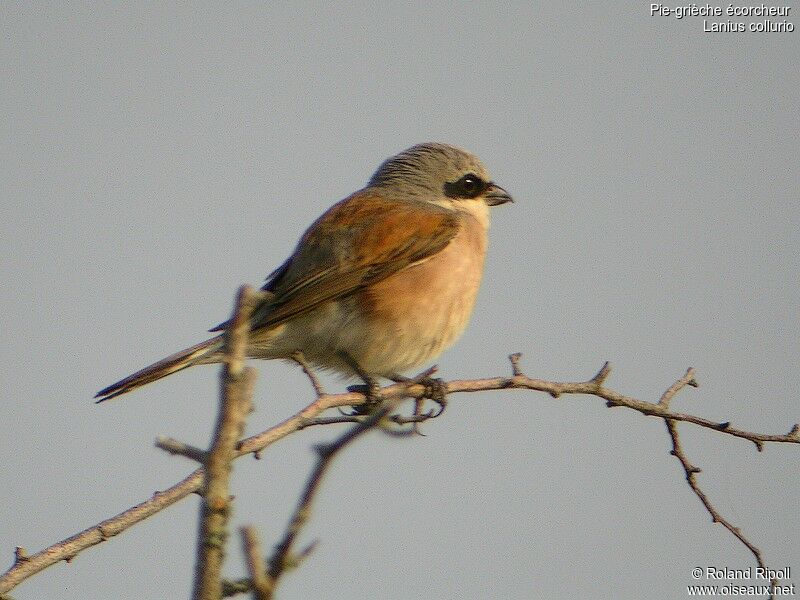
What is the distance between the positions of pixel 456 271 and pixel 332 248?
0.62m

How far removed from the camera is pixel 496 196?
18.9 feet

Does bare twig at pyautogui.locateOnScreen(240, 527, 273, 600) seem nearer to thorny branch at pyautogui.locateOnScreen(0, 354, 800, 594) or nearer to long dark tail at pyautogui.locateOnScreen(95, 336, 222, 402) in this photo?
thorny branch at pyautogui.locateOnScreen(0, 354, 800, 594)

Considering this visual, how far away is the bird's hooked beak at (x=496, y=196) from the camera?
5754 mm

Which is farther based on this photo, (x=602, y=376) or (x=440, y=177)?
(x=440, y=177)

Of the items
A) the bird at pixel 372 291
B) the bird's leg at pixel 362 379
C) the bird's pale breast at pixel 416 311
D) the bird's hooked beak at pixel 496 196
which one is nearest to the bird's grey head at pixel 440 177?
the bird's hooked beak at pixel 496 196

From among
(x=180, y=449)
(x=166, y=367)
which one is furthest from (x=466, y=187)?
(x=180, y=449)

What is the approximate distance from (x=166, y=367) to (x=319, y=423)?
36.0 inches

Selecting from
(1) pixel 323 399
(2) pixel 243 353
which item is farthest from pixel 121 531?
(2) pixel 243 353

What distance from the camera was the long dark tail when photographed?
3.72 metres

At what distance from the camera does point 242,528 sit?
1.24 meters

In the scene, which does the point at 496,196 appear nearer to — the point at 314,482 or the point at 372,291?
the point at 372,291

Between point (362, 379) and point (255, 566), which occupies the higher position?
point (362, 379)

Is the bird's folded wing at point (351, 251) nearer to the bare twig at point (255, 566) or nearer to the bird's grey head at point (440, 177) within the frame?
the bird's grey head at point (440, 177)

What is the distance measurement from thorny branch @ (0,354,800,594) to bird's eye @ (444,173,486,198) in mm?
1535
